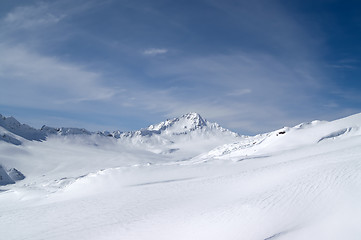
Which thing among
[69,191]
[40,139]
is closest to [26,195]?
[69,191]

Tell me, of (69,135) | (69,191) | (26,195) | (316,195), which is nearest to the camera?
(316,195)

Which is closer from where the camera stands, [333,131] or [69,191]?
[69,191]

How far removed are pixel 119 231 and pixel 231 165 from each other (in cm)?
1827

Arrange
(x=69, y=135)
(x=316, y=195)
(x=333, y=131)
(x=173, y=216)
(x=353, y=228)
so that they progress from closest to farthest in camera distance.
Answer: (x=353, y=228)
(x=316, y=195)
(x=173, y=216)
(x=333, y=131)
(x=69, y=135)

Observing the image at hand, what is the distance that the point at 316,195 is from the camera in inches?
462

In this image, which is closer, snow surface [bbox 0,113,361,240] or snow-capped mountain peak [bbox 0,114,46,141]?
snow surface [bbox 0,113,361,240]

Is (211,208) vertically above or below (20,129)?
below

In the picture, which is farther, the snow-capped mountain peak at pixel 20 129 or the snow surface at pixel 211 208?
the snow-capped mountain peak at pixel 20 129

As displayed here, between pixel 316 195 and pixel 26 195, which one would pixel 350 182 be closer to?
pixel 316 195

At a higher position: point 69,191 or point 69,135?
point 69,135

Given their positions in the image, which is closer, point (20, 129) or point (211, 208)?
point (211, 208)

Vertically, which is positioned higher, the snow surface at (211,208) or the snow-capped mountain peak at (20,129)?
the snow-capped mountain peak at (20,129)

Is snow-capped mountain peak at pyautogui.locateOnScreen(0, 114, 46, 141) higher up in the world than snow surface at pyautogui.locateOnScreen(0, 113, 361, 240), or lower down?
higher up

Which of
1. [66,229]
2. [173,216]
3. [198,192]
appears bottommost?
[66,229]
